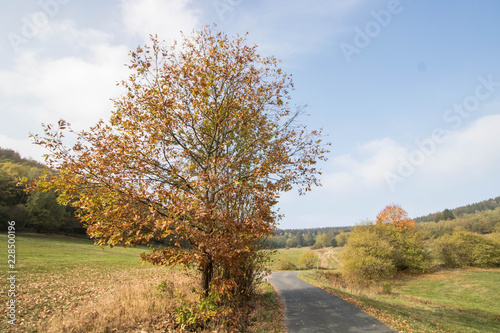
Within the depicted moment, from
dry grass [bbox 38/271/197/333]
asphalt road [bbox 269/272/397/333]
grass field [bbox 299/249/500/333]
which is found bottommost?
grass field [bbox 299/249/500/333]

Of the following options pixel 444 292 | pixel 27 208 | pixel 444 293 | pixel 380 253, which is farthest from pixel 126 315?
pixel 27 208

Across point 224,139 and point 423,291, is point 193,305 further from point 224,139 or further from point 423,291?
point 423,291

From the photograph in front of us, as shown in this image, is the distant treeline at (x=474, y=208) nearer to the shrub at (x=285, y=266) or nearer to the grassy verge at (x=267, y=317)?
the shrub at (x=285, y=266)

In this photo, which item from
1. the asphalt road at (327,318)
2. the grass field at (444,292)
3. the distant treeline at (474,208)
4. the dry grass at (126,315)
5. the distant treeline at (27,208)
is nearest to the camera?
the dry grass at (126,315)

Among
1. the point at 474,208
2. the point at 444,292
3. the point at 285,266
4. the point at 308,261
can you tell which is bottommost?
the point at 285,266

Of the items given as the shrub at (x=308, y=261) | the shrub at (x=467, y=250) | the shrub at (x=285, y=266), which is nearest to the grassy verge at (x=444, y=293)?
the shrub at (x=467, y=250)

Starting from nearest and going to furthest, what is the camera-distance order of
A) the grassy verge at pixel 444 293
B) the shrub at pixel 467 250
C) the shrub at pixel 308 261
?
the grassy verge at pixel 444 293
the shrub at pixel 467 250
the shrub at pixel 308 261

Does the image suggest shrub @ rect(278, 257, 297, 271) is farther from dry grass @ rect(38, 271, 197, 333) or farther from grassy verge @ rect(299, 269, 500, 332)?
dry grass @ rect(38, 271, 197, 333)

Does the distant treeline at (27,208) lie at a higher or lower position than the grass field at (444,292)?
higher

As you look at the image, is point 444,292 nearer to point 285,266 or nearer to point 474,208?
point 285,266

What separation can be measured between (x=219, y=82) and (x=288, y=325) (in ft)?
30.2

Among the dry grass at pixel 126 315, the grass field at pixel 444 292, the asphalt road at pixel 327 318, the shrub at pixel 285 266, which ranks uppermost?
the dry grass at pixel 126 315

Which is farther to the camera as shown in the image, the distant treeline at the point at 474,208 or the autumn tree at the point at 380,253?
the distant treeline at the point at 474,208

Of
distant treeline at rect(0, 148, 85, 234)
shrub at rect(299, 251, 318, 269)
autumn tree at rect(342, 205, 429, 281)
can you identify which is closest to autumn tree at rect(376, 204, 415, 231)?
autumn tree at rect(342, 205, 429, 281)
